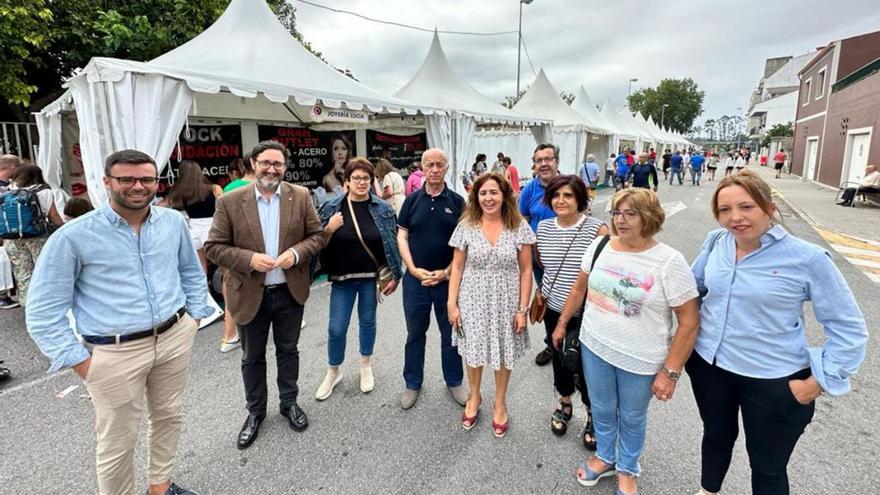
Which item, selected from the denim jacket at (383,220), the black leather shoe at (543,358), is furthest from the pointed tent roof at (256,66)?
the black leather shoe at (543,358)

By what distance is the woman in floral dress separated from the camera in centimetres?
254

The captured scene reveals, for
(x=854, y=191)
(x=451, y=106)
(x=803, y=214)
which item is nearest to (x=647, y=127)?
(x=854, y=191)

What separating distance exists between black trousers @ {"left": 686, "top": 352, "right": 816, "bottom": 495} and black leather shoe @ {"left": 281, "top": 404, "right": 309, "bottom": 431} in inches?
87.3

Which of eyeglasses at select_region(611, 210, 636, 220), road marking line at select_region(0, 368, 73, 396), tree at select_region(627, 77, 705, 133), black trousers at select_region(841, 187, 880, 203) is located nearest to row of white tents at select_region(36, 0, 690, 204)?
road marking line at select_region(0, 368, 73, 396)

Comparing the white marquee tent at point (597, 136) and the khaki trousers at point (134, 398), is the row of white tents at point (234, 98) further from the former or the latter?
the white marquee tent at point (597, 136)

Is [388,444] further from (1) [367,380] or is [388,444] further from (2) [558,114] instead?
(2) [558,114]

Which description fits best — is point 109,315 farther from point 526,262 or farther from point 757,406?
point 757,406

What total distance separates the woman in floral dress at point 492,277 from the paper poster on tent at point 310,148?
5.76m

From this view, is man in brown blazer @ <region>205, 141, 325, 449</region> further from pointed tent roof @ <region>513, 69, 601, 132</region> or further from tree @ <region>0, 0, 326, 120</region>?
pointed tent roof @ <region>513, 69, 601, 132</region>

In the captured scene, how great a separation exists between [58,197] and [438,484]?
6.33 m

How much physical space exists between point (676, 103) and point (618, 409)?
80468mm

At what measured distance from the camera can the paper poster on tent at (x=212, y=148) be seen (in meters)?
7.00

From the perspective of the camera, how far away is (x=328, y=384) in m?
3.17

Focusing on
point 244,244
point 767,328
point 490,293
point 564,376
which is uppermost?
point 244,244
